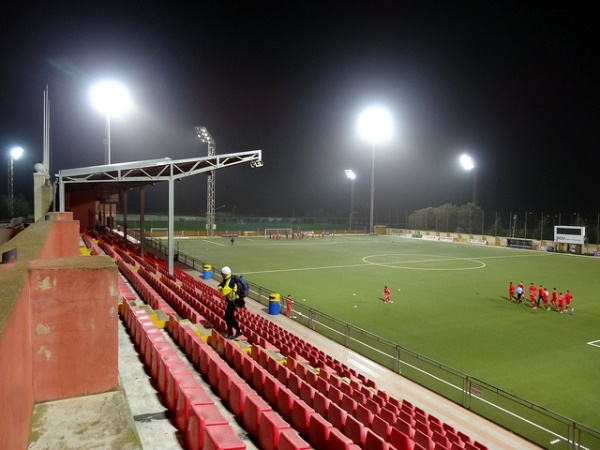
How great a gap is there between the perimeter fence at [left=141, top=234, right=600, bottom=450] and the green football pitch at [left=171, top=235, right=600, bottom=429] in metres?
1.02

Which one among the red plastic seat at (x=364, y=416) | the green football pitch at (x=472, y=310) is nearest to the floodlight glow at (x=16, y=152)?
the green football pitch at (x=472, y=310)

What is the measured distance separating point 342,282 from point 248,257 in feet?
51.0

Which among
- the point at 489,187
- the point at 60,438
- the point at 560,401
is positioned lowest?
the point at 560,401

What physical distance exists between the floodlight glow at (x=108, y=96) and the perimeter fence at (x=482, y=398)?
19.0m

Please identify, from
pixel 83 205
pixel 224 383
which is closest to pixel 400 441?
pixel 224 383

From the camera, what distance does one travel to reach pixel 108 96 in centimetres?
2572

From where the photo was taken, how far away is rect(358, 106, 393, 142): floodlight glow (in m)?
64.6

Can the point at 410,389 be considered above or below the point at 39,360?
below

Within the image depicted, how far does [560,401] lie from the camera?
11312 mm

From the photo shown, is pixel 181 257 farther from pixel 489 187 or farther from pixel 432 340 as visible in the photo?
pixel 489 187

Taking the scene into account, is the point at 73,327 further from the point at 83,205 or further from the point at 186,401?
the point at 83,205

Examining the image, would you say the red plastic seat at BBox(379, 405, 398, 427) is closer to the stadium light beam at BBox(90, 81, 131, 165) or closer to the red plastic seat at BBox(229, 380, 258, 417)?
the red plastic seat at BBox(229, 380, 258, 417)

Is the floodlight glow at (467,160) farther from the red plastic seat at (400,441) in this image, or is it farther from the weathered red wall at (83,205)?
the red plastic seat at (400,441)

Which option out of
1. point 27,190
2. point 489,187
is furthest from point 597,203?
point 27,190
